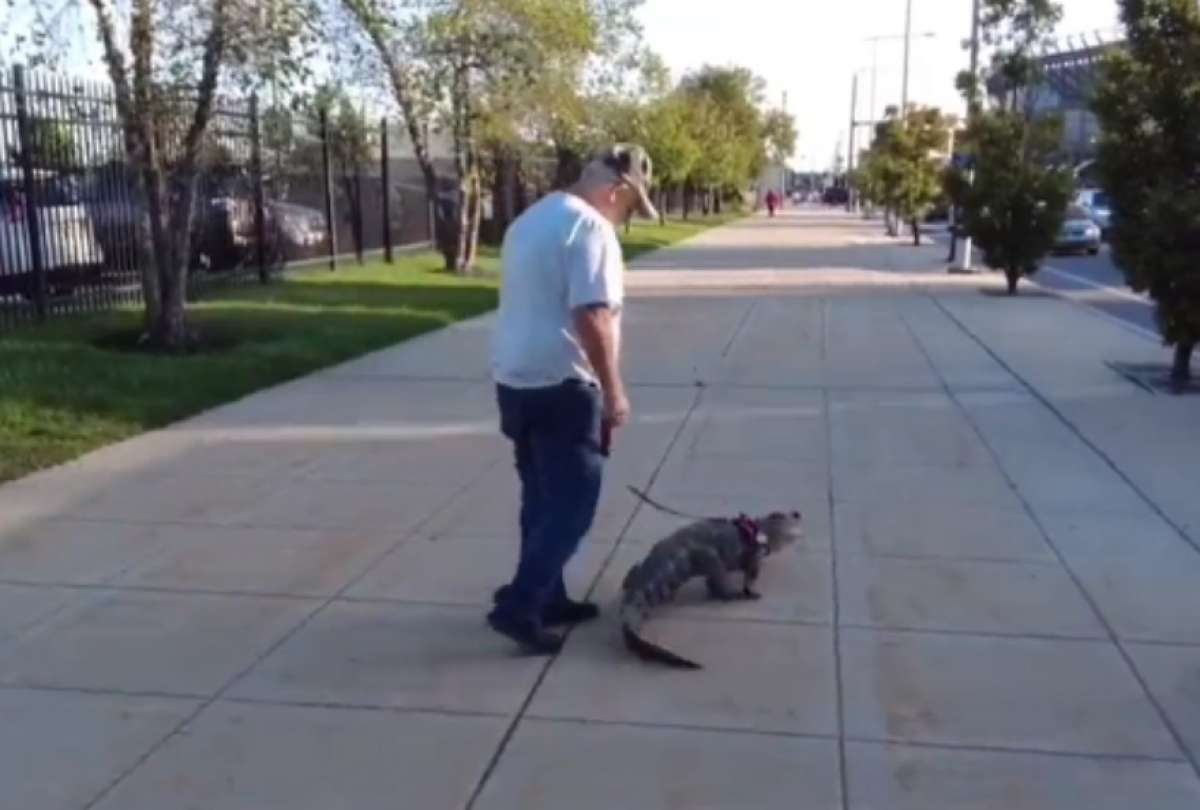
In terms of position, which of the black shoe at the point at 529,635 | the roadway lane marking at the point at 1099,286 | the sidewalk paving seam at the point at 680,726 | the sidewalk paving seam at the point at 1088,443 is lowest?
the roadway lane marking at the point at 1099,286

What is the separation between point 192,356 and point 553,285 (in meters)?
8.53

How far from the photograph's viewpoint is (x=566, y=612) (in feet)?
17.8

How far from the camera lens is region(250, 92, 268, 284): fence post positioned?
1789 cm

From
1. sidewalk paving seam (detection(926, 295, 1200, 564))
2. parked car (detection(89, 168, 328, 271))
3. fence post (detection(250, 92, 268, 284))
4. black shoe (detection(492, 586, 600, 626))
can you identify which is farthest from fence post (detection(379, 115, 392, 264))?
black shoe (detection(492, 586, 600, 626))

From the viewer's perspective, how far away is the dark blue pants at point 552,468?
489 cm

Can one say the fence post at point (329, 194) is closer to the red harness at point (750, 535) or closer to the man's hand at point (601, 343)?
the red harness at point (750, 535)

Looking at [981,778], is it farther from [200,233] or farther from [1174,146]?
[200,233]

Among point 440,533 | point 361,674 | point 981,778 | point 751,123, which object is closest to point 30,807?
point 361,674

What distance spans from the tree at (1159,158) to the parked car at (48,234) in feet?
32.5

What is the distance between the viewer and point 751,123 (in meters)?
81.0

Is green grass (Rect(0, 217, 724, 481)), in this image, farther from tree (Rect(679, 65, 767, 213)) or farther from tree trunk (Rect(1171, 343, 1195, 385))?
tree (Rect(679, 65, 767, 213))

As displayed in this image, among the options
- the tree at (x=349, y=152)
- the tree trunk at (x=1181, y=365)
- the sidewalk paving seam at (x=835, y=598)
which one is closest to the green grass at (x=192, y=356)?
the tree at (x=349, y=152)

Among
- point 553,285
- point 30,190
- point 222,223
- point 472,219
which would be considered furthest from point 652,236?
point 553,285

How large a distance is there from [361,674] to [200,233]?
1412 centimetres
